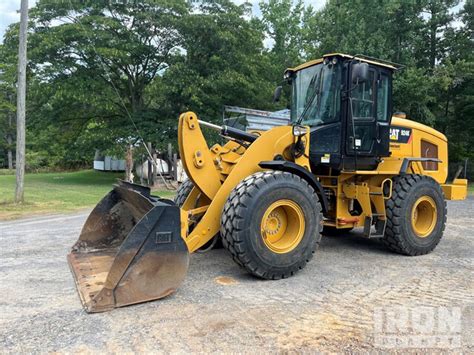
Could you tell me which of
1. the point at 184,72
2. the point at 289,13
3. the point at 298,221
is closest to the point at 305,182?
the point at 298,221

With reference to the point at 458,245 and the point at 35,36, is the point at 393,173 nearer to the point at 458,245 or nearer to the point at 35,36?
the point at 458,245

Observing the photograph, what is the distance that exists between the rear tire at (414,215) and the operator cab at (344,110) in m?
0.55

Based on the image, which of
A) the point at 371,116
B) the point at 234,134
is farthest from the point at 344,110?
the point at 234,134

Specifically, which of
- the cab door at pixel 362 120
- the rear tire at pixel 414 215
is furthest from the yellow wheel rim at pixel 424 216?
the cab door at pixel 362 120

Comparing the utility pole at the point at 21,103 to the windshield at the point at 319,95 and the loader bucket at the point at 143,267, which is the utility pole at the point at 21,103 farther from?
the windshield at the point at 319,95

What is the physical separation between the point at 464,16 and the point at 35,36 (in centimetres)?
2097

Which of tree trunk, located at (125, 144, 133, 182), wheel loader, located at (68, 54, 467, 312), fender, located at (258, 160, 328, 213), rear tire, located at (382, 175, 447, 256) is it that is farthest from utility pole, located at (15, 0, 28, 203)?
rear tire, located at (382, 175, 447, 256)

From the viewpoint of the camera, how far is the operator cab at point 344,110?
5203mm

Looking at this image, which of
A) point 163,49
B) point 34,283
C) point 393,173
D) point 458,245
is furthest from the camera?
point 163,49

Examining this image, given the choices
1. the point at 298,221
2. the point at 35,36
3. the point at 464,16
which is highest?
the point at 464,16

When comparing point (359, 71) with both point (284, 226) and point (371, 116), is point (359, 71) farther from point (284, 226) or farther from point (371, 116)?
point (284, 226)

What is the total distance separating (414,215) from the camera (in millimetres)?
5875

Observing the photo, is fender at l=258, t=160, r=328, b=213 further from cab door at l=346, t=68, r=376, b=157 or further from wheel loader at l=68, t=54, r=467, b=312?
cab door at l=346, t=68, r=376, b=157

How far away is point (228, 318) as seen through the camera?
3373mm
